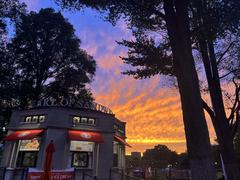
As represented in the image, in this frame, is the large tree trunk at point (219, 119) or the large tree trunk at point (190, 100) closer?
the large tree trunk at point (190, 100)

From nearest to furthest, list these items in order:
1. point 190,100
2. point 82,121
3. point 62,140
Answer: point 190,100 < point 62,140 < point 82,121

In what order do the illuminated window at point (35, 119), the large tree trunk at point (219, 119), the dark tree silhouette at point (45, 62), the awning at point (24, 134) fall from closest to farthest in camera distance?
the large tree trunk at point (219, 119), the awning at point (24, 134), the illuminated window at point (35, 119), the dark tree silhouette at point (45, 62)

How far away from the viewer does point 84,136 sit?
63.8ft

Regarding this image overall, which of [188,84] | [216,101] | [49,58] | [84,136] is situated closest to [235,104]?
[216,101]

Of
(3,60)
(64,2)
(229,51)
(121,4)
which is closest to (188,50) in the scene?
(121,4)

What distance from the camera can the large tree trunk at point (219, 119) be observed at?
9812 mm

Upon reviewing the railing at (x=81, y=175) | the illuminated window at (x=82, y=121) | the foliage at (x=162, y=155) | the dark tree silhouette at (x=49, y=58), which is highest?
the dark tree silhouette at (x=49, y=58)

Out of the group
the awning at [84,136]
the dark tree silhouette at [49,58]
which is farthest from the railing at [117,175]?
the dark tree silhouette at [49,58]

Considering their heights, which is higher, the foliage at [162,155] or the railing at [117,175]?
the foliage at [162,155]

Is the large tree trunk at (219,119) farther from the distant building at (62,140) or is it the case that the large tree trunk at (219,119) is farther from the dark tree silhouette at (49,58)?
the dark tree silhouette at (49,58)

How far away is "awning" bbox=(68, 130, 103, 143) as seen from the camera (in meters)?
19.1

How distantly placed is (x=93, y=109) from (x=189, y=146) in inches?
668

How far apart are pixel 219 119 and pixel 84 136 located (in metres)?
11.7

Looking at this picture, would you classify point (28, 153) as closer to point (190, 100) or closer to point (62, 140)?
point (62, 140)
